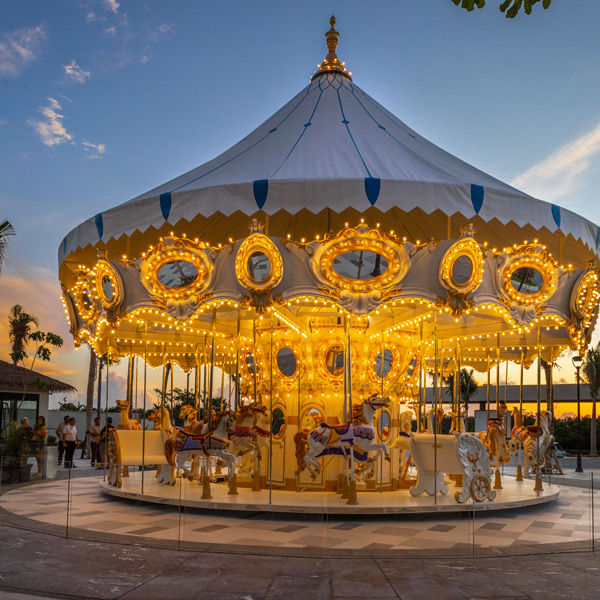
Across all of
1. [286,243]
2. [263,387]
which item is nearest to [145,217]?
[286,243]

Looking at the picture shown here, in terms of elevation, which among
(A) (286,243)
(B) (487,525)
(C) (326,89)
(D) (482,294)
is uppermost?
Result: (C) (326,89)

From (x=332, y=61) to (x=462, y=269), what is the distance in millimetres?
5189

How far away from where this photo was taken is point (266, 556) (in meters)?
6.48

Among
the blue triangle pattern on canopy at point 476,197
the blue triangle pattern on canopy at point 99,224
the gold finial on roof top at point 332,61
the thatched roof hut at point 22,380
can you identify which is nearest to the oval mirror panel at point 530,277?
the blue triangle pattern on canopy at point 476,197

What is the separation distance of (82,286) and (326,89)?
17.0ft

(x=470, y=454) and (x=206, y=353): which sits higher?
(x=206, y=353)

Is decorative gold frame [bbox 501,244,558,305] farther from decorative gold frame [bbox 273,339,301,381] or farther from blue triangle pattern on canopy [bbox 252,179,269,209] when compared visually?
decorative gold frame [bbox 273,339,301,381]

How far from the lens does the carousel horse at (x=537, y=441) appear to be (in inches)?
477

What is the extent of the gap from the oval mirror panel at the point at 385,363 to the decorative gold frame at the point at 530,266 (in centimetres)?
285

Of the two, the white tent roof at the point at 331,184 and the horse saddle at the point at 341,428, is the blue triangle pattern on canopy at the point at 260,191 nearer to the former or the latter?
the white tent roof at the point at 331,184

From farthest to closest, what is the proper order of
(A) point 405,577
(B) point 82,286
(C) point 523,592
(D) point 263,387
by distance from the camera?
1. (D) point 263,387
2. (B) point 82,286
3. (A) point 405,577
4. (C) point 523,592

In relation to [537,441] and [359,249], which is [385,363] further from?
[359,249]

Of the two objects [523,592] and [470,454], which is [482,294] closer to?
[470,454]

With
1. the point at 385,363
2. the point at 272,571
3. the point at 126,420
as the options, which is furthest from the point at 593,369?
the point at 272,571
